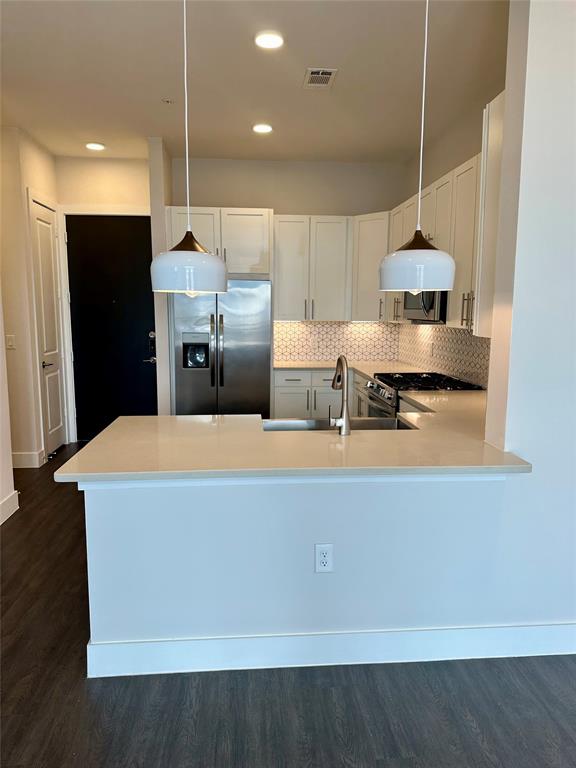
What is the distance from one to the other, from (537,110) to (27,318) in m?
4.15

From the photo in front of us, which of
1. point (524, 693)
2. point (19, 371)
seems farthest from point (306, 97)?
point (524, 693)

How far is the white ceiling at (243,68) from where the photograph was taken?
2.54m

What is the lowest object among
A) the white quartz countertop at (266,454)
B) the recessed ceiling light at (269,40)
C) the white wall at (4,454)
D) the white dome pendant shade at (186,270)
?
the white wall at (4,454)

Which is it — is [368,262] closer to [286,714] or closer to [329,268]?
[329,268]

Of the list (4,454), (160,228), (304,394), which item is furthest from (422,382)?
(4,454)

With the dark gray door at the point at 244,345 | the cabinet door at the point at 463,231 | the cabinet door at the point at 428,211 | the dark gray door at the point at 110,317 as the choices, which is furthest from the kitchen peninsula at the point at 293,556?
the dark gray door at the point at 110,317

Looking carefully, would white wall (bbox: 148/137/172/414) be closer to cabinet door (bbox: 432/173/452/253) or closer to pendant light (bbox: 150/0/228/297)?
cabinet door (bbox: 432/173/452/253)

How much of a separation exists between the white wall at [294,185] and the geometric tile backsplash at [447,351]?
140 centimetres

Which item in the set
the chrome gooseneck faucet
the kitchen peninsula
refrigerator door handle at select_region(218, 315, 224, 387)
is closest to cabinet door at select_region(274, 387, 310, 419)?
refrigerator door handle at select_region(218, 315, 224, 387)

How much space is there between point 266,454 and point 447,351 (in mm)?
2677

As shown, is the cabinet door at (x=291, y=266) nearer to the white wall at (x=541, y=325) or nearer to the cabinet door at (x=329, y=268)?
the cabinet door at (x=329, y=268)

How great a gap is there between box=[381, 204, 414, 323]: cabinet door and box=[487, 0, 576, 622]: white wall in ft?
7.43

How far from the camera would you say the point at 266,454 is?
6.96ft

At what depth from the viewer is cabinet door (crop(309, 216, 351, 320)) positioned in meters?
4.94
